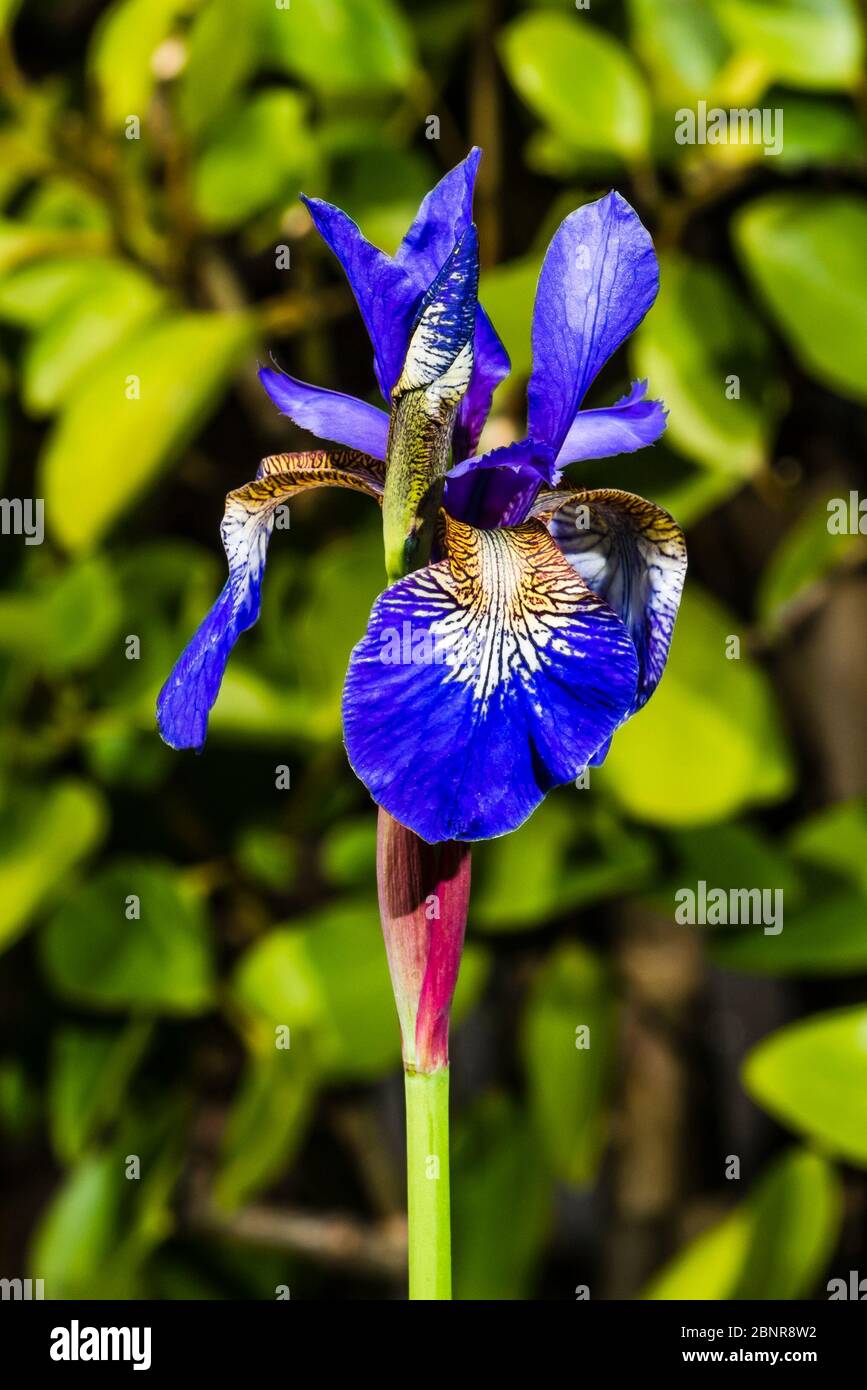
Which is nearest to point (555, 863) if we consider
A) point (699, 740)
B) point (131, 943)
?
point (699, 740)

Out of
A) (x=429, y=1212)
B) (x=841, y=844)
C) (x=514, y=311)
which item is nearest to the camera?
(x=429, y=1212)

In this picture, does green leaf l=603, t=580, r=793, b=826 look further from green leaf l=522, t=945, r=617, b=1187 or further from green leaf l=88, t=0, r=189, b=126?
green leaf l=88, t=0, r=189, b=126

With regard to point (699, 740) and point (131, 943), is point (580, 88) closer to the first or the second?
point (699, 740)

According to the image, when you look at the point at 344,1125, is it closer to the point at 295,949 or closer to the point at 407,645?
the point at 295,949

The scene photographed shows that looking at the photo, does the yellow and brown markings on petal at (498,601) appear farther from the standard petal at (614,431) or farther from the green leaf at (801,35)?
the green leaf at (801,35)

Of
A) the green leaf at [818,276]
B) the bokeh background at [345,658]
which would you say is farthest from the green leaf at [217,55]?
the green leaf at [818,276]
